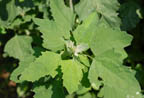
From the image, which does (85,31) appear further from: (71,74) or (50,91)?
(50,91)

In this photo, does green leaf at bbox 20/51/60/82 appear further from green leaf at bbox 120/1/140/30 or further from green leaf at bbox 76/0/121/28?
green leaf at bbox 120/1/140/30

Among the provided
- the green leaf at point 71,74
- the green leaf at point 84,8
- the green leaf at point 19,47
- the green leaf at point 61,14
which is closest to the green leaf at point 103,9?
the green leaf at point 84,8

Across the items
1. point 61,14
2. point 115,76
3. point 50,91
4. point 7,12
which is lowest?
point 50,91

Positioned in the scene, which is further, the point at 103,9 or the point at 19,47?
the point at 19,47

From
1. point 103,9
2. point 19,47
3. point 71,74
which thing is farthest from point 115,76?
point 19,47

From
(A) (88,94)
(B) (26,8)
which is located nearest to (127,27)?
(A) (88,94)

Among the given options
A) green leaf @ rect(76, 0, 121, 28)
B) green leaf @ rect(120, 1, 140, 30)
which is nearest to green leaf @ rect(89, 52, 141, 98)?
green leaf @ rect(76, 0, 121, 28)
